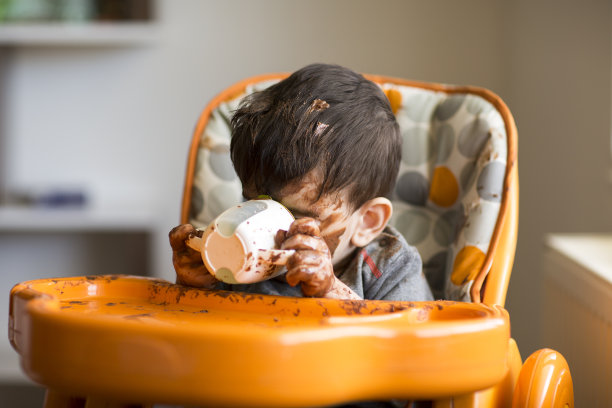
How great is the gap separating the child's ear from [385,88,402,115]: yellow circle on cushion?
0.25 meters

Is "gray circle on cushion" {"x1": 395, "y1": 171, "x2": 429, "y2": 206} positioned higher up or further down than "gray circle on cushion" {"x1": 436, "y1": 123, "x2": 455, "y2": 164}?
further down

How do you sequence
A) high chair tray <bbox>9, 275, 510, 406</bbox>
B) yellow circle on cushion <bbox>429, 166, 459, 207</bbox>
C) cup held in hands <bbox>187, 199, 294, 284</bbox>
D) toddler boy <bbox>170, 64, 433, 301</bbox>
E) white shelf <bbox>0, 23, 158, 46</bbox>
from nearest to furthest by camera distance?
high chair tray <bbox>9, 275, 510, 406</bbox>
cup held in hands <bbox>187, 199, 294, 284</bbox>
toddler boy <bbox>170, 64, 433, 301</bbox>
yellow circle on cushion <bbox>429, 166, 459, 207</bbox>
white shelf <bbox>0, 23, 158, 46</bbox>

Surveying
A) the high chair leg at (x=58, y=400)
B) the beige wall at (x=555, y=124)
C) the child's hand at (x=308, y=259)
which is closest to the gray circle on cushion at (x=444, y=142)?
the child's hand at (x=308, y=259)

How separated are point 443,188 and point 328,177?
29 centimetres

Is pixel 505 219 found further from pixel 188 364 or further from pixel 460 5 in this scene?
pixel 460 5

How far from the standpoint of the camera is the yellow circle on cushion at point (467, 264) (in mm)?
848

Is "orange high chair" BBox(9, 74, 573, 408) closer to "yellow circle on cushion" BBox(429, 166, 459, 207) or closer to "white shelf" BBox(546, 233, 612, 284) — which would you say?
"yellow circle on cushion" BBox(429, 166, 459, 207)

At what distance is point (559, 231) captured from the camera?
1.67m

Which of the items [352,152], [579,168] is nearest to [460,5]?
[579,168]

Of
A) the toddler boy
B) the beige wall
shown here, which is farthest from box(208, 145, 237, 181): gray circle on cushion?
the beige wall

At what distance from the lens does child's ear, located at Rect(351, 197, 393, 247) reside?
801 millimetres

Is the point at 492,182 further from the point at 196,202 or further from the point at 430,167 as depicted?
the point at 196,202

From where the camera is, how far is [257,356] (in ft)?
1.57

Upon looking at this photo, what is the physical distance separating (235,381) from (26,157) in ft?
5.45
